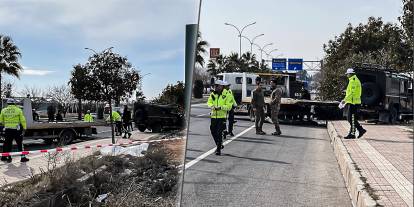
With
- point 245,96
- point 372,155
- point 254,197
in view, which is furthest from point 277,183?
point 245,96

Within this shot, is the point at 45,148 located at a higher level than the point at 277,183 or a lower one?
higher

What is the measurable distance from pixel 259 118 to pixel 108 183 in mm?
6180

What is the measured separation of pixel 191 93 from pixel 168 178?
33 centimetres

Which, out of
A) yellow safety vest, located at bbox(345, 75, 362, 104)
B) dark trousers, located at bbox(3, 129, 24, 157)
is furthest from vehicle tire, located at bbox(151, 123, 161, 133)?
yellow safety vest, located at bbox(345, 75, 362, 104)

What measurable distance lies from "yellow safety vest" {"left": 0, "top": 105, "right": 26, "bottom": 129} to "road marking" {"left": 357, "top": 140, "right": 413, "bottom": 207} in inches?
54.2

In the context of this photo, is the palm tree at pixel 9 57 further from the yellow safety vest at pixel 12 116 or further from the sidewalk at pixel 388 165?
the sidewalk at pixel 388 165

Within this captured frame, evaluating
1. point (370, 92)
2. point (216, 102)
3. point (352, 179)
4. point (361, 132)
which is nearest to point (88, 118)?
point (216, 102)

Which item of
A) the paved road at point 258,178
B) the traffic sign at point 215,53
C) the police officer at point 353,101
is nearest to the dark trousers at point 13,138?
the paved road at point 258,178

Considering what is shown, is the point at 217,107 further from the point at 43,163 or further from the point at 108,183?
the point at 43,163

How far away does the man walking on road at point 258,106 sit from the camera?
6.78 m

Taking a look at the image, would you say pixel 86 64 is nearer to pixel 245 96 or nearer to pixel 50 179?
pixel 50 179

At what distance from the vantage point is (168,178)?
4.91 ft

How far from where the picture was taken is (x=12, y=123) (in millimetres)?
1756

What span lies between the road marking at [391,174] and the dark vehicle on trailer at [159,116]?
86cm
